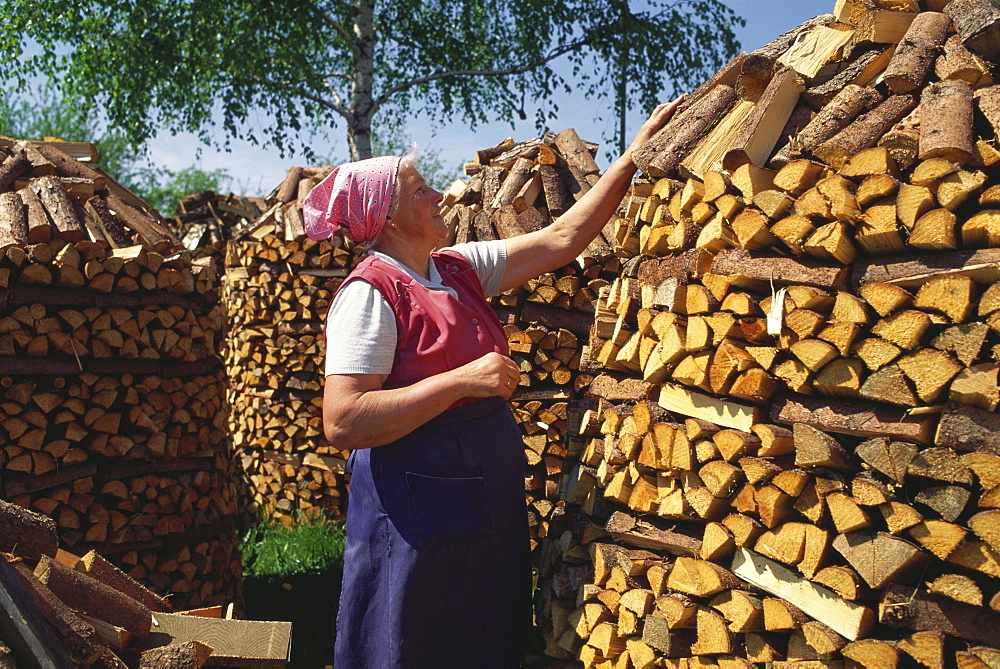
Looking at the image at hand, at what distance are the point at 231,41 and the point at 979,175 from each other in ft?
40.1

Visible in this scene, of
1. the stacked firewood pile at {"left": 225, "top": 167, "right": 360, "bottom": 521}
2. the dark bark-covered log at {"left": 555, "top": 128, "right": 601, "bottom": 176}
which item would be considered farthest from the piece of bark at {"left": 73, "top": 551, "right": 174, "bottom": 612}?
the stacked firewood pile at {"left": 225, "top": 167, "right": 360, "bottom": 521}

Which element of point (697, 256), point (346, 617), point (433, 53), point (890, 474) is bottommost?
point (346, 617)

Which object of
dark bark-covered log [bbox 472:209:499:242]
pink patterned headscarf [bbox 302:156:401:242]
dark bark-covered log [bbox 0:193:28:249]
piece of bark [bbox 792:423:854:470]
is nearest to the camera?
piece of bark [bbox 792:423:854:470]

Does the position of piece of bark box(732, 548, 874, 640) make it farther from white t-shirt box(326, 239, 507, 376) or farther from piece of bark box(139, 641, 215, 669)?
piece of bark box(139, 641, 215, 669)

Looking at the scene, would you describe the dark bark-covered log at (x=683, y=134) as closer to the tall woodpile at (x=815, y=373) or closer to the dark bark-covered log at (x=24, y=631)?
the tall woodpile at (x=815, y=373)

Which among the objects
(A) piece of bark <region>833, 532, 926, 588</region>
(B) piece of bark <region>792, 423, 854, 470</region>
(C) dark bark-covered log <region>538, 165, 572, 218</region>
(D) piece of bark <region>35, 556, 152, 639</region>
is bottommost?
(D) piece of bark <region>35, 556, 152, 639</region>

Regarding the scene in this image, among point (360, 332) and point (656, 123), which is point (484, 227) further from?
point (360, 332)

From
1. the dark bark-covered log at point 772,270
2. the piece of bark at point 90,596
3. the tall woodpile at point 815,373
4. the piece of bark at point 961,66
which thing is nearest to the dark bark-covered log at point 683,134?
the tall woodpile at point 815,373

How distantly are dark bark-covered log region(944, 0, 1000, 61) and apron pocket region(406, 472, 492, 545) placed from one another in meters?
1.81

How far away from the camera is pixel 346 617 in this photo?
253 centimetres

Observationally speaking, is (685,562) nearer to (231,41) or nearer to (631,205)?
(631,205)

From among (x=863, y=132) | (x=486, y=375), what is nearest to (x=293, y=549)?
(x=486, y=375)

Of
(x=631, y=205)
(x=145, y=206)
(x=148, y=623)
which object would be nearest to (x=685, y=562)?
(x=631, y=205)

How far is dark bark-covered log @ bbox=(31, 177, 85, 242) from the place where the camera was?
379 centimetres
